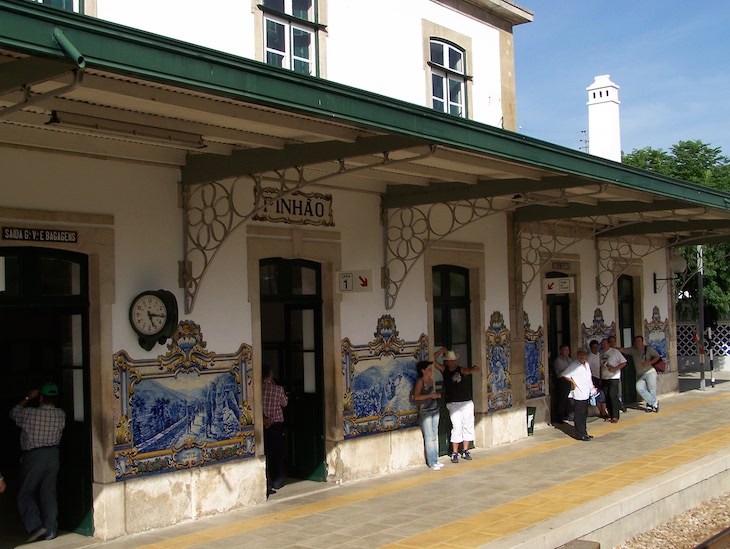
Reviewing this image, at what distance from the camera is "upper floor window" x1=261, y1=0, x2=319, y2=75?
33.6 ft

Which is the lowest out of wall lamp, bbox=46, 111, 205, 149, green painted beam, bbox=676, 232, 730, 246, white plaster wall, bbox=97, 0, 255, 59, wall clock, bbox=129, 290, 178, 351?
Result: wall clock, bbox=129, 290, 178, 351

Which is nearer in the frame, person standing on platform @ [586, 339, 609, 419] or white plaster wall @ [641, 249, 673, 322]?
person standing on platform @ [586, 339, 609, 419]

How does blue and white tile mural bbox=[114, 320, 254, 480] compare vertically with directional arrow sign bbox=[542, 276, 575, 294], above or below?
below

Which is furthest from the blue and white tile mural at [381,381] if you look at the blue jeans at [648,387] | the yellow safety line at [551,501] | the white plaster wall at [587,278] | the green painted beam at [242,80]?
the blue jeans at [648,387]

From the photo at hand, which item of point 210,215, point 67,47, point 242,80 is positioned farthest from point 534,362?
point 67,47

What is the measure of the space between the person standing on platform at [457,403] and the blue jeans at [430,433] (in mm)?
390

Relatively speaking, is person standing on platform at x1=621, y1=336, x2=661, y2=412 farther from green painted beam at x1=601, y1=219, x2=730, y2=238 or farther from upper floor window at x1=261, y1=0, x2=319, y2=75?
upper floor window at x1=261, y1=0, x2=319, y2=75

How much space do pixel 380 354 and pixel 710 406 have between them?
8419 millimetres

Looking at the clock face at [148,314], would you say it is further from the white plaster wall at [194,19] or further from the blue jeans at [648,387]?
the blue jeans at [648,387]

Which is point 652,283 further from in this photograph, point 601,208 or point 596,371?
point 601,208

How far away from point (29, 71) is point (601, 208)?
9.58 m

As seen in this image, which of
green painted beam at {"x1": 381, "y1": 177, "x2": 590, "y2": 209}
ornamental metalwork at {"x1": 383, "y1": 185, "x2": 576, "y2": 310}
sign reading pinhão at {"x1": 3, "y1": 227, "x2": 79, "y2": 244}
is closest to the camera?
sign reading pinhão at {"x1": 3, "y1": 227, "x2": 79, "y2": 244}

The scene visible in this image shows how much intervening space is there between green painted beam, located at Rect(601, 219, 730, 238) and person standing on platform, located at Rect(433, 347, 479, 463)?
18.5ft

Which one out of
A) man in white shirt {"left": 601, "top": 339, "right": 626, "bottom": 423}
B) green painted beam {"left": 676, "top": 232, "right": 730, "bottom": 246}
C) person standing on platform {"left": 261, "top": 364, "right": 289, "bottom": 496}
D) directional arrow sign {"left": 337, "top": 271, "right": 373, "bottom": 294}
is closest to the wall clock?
person standing on platform {"left": 261, "top": 364, "right": 289, "bottom": 496}
